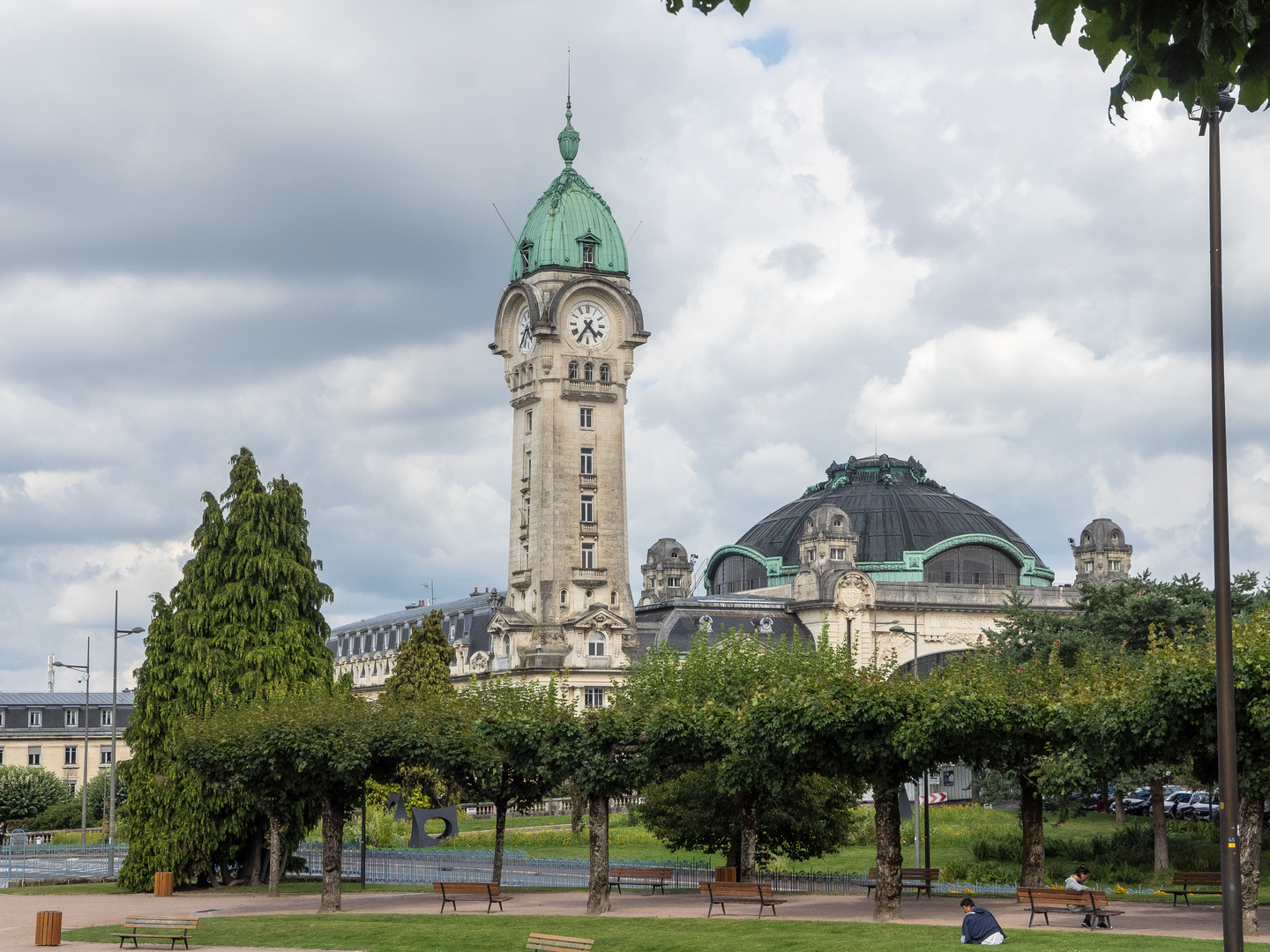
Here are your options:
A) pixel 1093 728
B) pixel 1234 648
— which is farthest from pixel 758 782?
pixel 1234 648

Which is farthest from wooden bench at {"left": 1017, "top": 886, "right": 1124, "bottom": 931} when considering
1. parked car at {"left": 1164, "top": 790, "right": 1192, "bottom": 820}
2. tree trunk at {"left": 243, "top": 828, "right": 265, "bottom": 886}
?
parked car at {"left": 1164, "top": 790, "right": 1192, "bottom": 820}

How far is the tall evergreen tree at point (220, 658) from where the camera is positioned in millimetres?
48531

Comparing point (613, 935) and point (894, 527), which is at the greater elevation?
point (894, 527)

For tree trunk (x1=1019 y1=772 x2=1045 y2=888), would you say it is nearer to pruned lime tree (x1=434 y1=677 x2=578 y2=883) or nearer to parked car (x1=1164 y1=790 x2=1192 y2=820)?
pruned lime tree (x1=434 y1=677 x2=578 y2=883)

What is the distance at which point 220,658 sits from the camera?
50.0 metres

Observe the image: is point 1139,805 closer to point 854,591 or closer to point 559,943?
point 854,591

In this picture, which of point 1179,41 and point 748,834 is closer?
point 1179,41

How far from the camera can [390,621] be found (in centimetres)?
14625

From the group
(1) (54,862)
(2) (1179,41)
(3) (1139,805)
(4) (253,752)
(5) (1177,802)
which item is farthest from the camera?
(3) (1139,805)

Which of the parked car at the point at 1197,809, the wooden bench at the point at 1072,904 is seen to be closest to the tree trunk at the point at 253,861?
the wooden bench at the point at 1072,904

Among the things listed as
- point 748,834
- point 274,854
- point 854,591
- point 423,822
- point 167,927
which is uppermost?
point 854,591

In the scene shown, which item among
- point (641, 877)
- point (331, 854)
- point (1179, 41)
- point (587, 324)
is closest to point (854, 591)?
point (587, 324)

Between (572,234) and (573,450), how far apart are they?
1514cm

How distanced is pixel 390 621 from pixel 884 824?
382 feet
